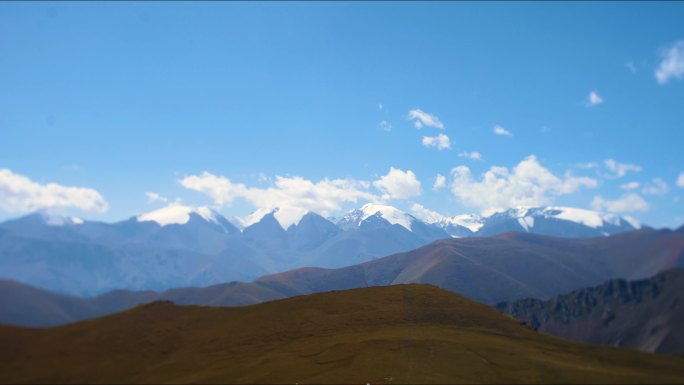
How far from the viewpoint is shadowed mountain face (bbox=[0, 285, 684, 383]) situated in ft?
388

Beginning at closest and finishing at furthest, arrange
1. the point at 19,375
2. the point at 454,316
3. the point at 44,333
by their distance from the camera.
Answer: the point at 19,375, the point at 44,333, the point at 454,316

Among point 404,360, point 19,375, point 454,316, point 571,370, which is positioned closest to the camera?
point 571,370

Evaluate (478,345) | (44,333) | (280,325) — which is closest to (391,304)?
(280,325)

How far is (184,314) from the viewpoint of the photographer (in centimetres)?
18925

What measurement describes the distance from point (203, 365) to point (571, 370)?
3299 inches

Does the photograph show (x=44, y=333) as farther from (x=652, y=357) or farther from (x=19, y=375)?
(x=652, y=357)

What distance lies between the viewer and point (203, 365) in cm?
13875

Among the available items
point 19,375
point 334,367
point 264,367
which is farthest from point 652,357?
point 19,375

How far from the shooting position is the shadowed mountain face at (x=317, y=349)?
118m

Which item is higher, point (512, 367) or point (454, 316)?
point (454, 316)

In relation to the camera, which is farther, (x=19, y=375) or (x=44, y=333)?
(x=44, y=333)

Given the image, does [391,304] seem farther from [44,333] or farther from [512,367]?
[44,333]

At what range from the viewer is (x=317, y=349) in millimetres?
141375

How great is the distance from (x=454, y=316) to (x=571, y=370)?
2621 inches
